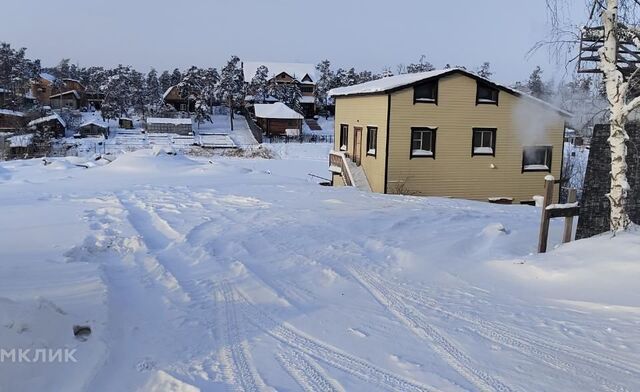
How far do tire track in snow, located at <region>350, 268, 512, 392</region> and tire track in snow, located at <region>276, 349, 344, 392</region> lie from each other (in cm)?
107

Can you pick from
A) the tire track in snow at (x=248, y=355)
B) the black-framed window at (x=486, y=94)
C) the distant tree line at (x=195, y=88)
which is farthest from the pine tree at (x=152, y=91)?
the tire track in snow at (x=248, y=355)

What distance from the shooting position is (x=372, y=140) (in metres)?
22.4

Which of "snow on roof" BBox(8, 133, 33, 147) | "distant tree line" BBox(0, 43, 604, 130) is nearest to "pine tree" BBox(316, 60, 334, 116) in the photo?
"distant tree line" BBox(0, 43, 604, 130)

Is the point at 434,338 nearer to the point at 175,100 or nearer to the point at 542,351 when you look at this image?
the point at 542,351

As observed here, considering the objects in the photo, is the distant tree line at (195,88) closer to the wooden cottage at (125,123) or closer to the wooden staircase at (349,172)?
the wooden cottage at (125,123)

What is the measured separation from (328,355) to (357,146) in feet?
63.2

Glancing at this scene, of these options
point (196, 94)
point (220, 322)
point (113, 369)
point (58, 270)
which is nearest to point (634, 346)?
point (220, 322)

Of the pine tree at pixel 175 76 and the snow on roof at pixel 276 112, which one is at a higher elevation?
the pine tree at pixel 175 76

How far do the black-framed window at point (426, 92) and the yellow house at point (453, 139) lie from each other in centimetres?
4

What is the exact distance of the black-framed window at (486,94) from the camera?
72.7 feet

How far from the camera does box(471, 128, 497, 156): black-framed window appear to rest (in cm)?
2239

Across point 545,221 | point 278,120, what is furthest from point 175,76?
point 545,221

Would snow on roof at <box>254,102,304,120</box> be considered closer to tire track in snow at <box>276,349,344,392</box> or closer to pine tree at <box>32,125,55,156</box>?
pine tree at <box>32,125,55,156</box>

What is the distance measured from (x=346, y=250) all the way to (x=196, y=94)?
188 ft
